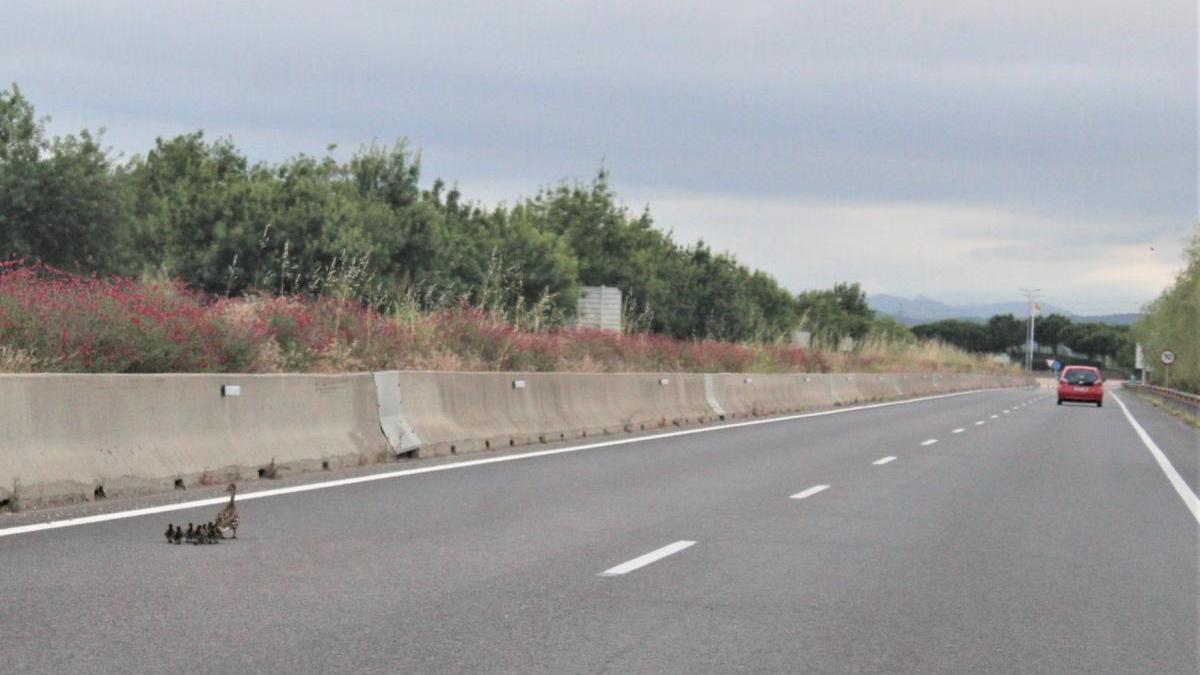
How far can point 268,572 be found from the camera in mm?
9195

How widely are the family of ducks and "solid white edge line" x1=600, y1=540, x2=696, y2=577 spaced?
101 inches

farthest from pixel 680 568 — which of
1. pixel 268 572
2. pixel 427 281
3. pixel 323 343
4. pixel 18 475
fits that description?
pixel 427 281

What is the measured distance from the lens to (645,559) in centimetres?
1026

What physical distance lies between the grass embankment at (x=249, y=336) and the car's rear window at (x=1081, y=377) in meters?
29.7

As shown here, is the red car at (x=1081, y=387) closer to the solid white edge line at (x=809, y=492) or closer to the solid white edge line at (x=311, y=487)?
the solid white edge line at (x=311, y=487)

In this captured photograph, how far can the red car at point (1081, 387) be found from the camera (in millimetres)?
57375

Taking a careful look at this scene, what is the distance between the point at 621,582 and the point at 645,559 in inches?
40.5

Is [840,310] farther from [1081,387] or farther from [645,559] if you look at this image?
[645,559]

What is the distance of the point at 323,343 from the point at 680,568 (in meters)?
10.9

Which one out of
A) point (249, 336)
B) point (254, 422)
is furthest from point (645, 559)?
point (249, 336)

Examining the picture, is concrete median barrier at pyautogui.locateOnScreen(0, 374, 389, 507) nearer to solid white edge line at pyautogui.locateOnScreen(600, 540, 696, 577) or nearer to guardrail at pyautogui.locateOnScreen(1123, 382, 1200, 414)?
solid white edge line at pyautogui.locateOnScreen(600, 540, 696, 577)

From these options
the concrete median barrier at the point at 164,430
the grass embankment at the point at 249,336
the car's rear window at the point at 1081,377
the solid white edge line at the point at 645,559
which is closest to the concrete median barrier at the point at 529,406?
the grass embankment at the point at 249,336

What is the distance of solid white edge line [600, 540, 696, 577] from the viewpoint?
9.64 m

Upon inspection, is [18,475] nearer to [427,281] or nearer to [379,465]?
[379,465]
